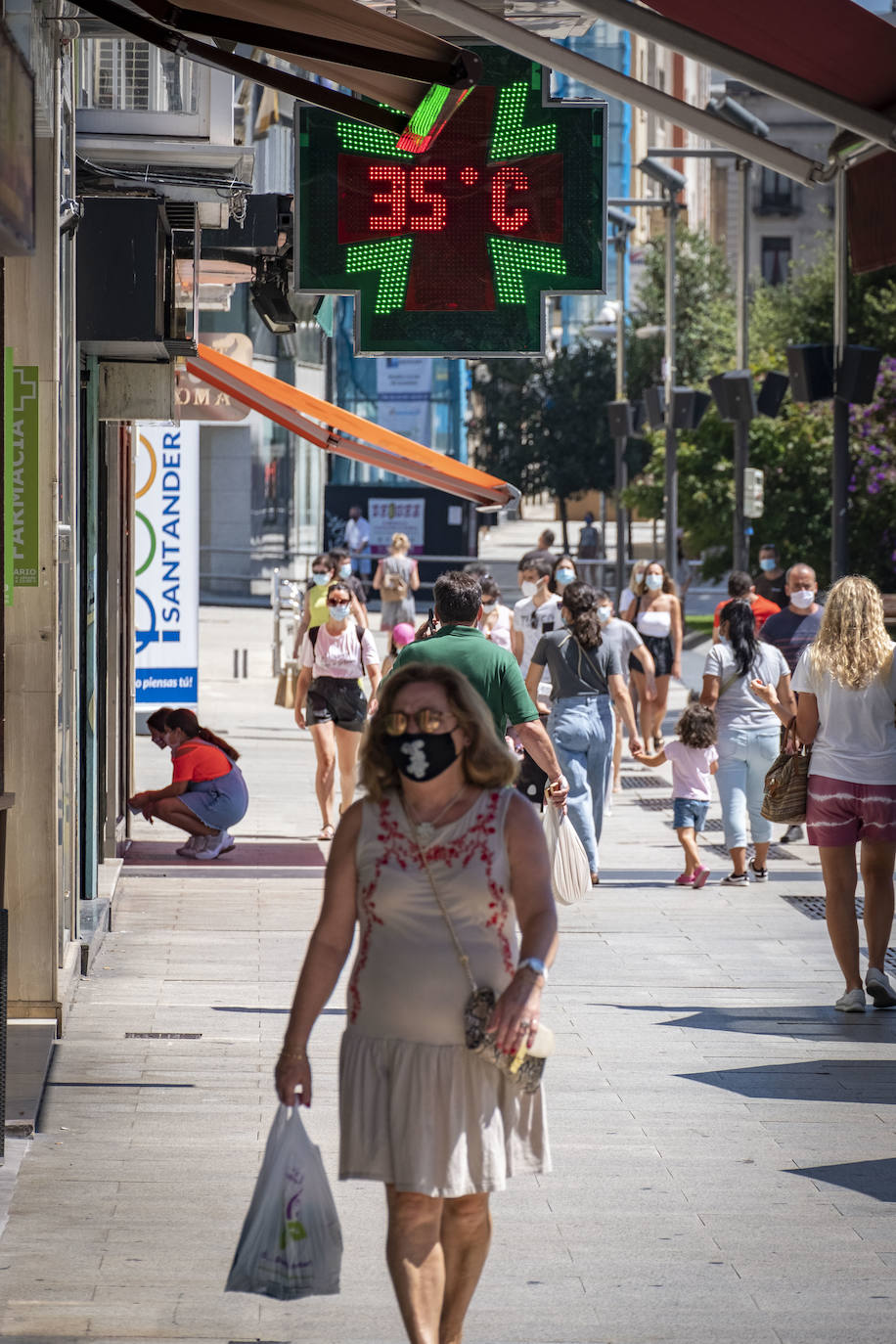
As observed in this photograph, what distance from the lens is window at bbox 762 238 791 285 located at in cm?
8125

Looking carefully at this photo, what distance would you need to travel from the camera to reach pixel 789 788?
8.59 m

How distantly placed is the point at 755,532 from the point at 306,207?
2723 cm

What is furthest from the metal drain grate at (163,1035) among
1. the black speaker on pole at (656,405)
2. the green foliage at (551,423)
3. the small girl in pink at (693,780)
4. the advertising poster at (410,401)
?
the green foliage at (551,423)

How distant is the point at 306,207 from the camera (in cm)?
816

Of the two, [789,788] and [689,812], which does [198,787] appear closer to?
[689,812]

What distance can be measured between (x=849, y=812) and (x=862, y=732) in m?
0.33

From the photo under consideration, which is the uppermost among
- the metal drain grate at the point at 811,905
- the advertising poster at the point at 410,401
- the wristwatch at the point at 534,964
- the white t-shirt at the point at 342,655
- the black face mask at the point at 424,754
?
the advertising poster at the point at 410,401

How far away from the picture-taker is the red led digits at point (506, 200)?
26.9 ft

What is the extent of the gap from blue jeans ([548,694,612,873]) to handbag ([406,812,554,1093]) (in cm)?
695

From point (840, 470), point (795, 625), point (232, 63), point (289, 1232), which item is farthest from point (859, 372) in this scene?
point (289, 1232)

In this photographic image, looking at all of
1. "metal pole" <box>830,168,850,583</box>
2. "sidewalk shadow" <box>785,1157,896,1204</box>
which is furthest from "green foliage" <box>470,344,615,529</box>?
"sidewalk shadow" <box>785,1157,896,1204</box>

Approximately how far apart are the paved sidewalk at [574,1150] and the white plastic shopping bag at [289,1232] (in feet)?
2.21

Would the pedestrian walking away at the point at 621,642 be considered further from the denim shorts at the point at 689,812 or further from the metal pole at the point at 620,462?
the metal pole at the point at 620,462

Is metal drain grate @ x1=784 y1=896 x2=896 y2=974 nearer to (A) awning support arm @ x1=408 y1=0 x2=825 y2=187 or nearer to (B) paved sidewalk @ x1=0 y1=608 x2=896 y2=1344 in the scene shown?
(B) paved sidewalk @ x1=0 y1=608 x2=896 y2=1344
